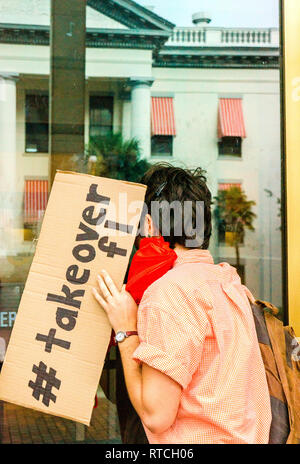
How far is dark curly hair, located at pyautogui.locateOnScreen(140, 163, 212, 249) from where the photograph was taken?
69.5 inches

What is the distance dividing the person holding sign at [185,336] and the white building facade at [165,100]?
6.73 ft

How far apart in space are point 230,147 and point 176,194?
92.5 inches

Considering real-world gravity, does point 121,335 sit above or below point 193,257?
below

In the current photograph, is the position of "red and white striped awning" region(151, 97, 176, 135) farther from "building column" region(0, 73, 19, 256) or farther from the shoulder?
the shoulder

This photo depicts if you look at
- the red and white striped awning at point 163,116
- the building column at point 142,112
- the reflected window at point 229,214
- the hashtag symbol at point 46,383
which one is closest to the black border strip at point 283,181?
the reflected window at point 229,214

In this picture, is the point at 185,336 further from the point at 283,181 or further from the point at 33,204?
the point at 33,204

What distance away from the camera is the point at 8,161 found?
12.7 ft

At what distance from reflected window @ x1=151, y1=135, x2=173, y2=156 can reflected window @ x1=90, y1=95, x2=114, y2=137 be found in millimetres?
344

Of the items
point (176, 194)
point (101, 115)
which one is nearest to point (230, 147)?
point (101, 115)

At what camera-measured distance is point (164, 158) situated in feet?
13.2

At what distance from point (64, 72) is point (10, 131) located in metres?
0.59

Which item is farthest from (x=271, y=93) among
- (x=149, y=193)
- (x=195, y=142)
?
(x=149, y=193)

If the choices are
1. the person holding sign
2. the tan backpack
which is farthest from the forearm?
the tan backpack

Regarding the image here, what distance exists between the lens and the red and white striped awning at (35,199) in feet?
12.6
